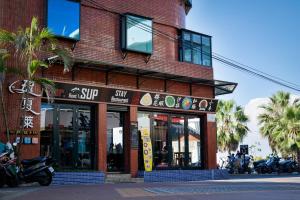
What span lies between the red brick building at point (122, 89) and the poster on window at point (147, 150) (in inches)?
9.3

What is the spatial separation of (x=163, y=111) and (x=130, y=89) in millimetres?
2690

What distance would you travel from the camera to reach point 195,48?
75.2ft

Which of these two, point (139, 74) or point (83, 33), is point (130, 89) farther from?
point (83, 33)

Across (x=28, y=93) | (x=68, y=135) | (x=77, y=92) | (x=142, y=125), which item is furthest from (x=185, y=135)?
(x=28, y=93)

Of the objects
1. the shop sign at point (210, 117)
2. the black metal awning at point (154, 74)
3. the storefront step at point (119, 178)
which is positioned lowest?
the storefront step at point (119, 178)

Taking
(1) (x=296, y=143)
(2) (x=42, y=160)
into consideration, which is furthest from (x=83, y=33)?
(1) (x=296, y=143)

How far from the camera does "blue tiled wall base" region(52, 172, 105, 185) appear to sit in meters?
17.0

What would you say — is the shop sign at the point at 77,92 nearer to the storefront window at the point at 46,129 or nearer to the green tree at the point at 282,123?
the storefront window at the point at 46,129

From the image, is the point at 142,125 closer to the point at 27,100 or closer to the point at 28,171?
the point at 27,100

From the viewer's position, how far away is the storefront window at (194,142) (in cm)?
2286

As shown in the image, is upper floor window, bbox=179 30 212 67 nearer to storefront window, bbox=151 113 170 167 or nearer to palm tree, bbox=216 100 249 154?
storefront window, bbox=151 113 170 167

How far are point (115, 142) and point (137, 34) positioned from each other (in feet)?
16.4

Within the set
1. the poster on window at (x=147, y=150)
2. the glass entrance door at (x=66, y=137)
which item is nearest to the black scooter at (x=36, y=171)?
the glass entrance door at (x=66, y=137)

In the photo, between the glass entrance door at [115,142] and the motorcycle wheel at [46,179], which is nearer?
the motorcycle wheel at [46,179]
